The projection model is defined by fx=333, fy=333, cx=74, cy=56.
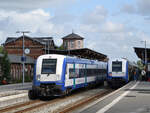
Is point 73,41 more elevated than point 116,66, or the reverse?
point 73,41

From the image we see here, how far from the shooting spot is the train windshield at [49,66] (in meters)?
21.2

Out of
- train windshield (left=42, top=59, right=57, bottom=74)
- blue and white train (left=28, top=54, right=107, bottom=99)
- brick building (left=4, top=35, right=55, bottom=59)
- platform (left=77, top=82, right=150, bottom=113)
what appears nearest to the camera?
platform (left=77, top=82, right=150, bottom=113)

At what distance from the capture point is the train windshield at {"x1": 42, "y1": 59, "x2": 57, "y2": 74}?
2123 cm

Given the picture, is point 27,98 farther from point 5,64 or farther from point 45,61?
point 5,64

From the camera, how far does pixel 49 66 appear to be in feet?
70.2

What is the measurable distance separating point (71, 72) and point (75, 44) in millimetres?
102969

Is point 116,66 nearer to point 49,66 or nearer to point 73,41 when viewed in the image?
point 49,66

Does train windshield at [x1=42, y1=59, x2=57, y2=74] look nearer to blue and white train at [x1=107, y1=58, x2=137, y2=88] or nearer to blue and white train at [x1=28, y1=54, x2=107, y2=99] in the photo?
blue and white train at [x1=28, y1=54, x2=107, y2=99]

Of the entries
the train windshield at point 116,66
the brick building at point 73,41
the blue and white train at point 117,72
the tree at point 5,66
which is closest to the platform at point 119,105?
the blue and white train at point 117,72

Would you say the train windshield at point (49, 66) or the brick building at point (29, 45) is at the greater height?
the brick building at point (29, 45)

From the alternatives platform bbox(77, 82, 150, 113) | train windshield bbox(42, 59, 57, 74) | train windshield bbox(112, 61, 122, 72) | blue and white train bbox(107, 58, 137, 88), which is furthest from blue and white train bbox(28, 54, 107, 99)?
train windshield bbox(112, 61, 122, 72)

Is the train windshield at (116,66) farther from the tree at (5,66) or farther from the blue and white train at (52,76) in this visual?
the tree at (5,66)

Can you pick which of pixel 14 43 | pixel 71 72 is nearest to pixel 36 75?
pixel 71 72

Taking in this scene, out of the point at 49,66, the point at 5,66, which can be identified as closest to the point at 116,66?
the point at 49,66
